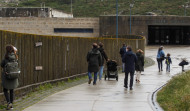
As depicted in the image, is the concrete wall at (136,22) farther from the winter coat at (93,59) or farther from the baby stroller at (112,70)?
the winter coat at (93,59)

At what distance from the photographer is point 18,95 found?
13.7 m

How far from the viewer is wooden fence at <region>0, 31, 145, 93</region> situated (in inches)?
555

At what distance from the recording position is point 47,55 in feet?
Answer: 55.9

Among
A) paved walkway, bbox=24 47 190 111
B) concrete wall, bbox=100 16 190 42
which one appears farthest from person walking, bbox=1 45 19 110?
concrete wall, bbox=100 16 190 42

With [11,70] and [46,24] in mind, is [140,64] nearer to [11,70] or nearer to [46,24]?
[11,70]

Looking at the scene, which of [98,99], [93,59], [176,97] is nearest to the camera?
[176,97]

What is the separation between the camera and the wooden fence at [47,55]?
14102 millimetres

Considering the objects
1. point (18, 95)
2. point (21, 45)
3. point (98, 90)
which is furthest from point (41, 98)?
point (98, 90)

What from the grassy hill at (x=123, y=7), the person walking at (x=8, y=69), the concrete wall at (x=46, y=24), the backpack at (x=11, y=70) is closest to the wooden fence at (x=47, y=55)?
the person walking at (x=8, y=69)

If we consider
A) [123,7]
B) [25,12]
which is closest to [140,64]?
[25,12]

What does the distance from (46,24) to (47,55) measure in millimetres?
53678

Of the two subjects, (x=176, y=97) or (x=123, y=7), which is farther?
(x=123, y=7)

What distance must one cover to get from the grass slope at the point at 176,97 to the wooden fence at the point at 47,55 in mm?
4566

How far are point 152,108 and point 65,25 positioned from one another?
2317 inches
